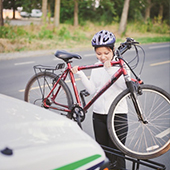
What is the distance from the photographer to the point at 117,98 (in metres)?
2.73

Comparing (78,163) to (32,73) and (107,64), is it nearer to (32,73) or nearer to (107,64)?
(107,64)

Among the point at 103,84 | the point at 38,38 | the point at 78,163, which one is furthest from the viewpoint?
the point at 38,38

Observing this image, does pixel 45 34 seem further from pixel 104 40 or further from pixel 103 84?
pixel 104 40

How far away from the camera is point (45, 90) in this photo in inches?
155

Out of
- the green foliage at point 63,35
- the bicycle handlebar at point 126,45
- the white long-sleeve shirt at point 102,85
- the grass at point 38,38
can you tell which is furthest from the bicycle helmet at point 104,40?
the green foliage at point 63,35

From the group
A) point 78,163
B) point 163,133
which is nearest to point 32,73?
point 163,133

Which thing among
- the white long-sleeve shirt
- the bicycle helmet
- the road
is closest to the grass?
the road

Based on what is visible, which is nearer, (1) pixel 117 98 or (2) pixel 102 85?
(1) pixel 117 98

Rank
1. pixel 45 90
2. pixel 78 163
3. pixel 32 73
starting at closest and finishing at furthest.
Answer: pixel 78 163
pixel 45 90
pixel 32 73

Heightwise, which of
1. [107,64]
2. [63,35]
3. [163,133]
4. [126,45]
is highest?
[126,45]

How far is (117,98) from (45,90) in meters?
1.46

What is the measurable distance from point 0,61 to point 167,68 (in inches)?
250

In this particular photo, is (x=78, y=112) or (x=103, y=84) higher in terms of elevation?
(x=103, y=84)

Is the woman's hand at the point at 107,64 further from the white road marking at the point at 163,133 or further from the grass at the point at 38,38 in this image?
the grass at the point at 38,38
